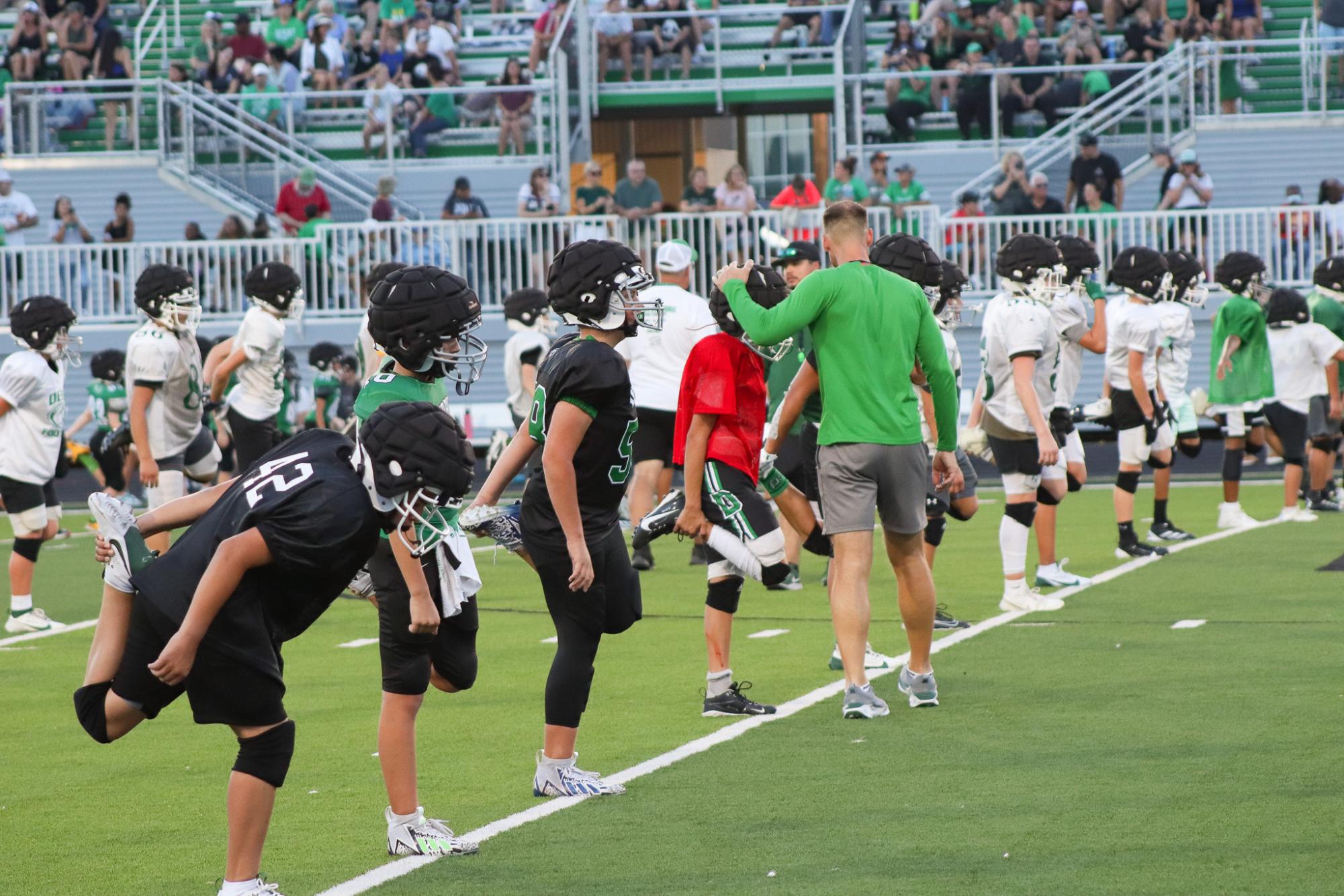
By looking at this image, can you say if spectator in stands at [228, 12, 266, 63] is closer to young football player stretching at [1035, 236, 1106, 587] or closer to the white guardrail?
the white guardrail

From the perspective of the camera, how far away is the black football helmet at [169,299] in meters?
11.2

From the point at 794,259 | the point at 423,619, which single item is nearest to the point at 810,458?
the point at 794,259

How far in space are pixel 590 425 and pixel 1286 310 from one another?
35.2 feet

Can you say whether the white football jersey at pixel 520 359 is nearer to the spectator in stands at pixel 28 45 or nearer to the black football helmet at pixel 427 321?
the black football helmet at pixel 427 321

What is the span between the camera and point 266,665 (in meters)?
4.87

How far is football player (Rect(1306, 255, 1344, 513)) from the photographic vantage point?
15586 mm

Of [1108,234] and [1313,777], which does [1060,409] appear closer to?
[1313,777]

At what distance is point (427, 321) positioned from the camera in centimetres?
539

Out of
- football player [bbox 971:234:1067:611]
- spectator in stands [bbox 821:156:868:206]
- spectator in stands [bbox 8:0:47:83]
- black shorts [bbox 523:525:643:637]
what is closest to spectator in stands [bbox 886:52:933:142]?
spectator in stands [bbox 821:156:868:206]

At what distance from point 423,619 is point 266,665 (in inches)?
20.9

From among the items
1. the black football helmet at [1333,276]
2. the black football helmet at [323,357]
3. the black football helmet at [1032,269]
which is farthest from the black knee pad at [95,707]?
→ the black football helmet at [323,357]

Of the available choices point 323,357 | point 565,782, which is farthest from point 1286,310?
point 565,782

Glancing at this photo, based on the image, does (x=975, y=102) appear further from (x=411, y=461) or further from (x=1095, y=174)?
(x=411, y=461)

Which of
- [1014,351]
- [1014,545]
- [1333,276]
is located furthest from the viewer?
[1333,276]
